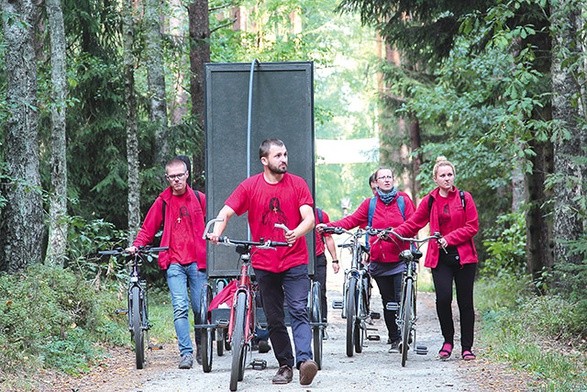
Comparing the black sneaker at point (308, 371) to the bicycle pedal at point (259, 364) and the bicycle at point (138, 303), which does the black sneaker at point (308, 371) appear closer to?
the bicycle pedal at point (259, 364)

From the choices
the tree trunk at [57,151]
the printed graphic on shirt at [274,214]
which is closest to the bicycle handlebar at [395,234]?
the printed graphic on shirt at [274,214]

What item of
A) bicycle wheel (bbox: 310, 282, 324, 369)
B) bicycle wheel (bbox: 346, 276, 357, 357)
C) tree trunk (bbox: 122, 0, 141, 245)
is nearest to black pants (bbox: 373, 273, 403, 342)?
bicycle wheel (bbox: 346, 276, 357, 357)

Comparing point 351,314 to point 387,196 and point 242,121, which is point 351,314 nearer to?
point 387,196

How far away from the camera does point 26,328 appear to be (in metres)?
10.9

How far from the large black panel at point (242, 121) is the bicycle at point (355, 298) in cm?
97

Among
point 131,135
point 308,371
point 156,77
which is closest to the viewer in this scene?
point 308,371

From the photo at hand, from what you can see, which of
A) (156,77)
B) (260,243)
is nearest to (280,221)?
(260,243)

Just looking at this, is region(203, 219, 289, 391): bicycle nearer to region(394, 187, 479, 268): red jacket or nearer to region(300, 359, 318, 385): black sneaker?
region(300, 359, 318, 385): black sneaker

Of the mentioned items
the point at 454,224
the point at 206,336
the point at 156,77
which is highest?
the point at 156,77

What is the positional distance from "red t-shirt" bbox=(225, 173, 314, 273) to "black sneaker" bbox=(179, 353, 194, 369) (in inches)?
90.4

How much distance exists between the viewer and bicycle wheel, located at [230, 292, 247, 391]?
30.3ft

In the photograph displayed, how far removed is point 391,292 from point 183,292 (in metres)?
3.08

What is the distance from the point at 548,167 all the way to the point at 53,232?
314 inches

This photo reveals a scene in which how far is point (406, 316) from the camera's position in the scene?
11.4m
